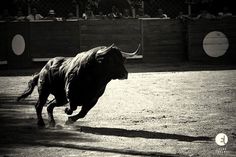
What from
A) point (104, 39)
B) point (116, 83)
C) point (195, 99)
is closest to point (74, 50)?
point (104, 39)

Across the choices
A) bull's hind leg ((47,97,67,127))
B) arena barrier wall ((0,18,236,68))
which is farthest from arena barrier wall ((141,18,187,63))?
bull's hind leg ((47,97,67,127))

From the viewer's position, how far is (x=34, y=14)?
60.7ft

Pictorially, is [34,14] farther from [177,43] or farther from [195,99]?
[195,99]

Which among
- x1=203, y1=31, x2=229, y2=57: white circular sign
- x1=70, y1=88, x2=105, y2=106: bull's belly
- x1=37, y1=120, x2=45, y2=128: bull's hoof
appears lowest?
x1=203, y1=31, x2=229, y2=57: white circular sign

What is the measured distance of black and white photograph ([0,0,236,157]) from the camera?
6.18 meters

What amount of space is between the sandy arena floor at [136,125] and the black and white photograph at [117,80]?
0.01 metres

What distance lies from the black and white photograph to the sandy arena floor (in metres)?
0.01

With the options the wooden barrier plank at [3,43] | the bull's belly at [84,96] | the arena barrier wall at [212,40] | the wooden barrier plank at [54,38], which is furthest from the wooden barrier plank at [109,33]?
the bull's belly at [84,96]

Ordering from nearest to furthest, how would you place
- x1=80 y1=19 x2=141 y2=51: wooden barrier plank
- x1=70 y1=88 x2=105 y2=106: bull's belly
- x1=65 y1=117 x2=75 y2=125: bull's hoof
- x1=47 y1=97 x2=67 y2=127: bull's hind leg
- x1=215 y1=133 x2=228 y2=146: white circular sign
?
x1=215 y1=133 x2=228 y2=146: white circular sign, x1=70 y1=88 x2=105 y2=106: bull's belly, x1=65 y1=117 x2=75 y2=125: bull's hoof, x1=47 y1=97 x2=67 y2=127: bull's hind leg, x1=80 y1=19 x2=141 y2=51: wooden barrier plank

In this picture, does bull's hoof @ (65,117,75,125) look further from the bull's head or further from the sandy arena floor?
the bull's head

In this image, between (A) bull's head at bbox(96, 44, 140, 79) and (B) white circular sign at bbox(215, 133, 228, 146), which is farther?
(A) bull's head at bbox(96, 44, 140, 79)

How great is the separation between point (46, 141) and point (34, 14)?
502 inches

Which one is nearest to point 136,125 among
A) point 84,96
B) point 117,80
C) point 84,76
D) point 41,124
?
Result: point 84,96

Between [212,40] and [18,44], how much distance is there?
622 cm
